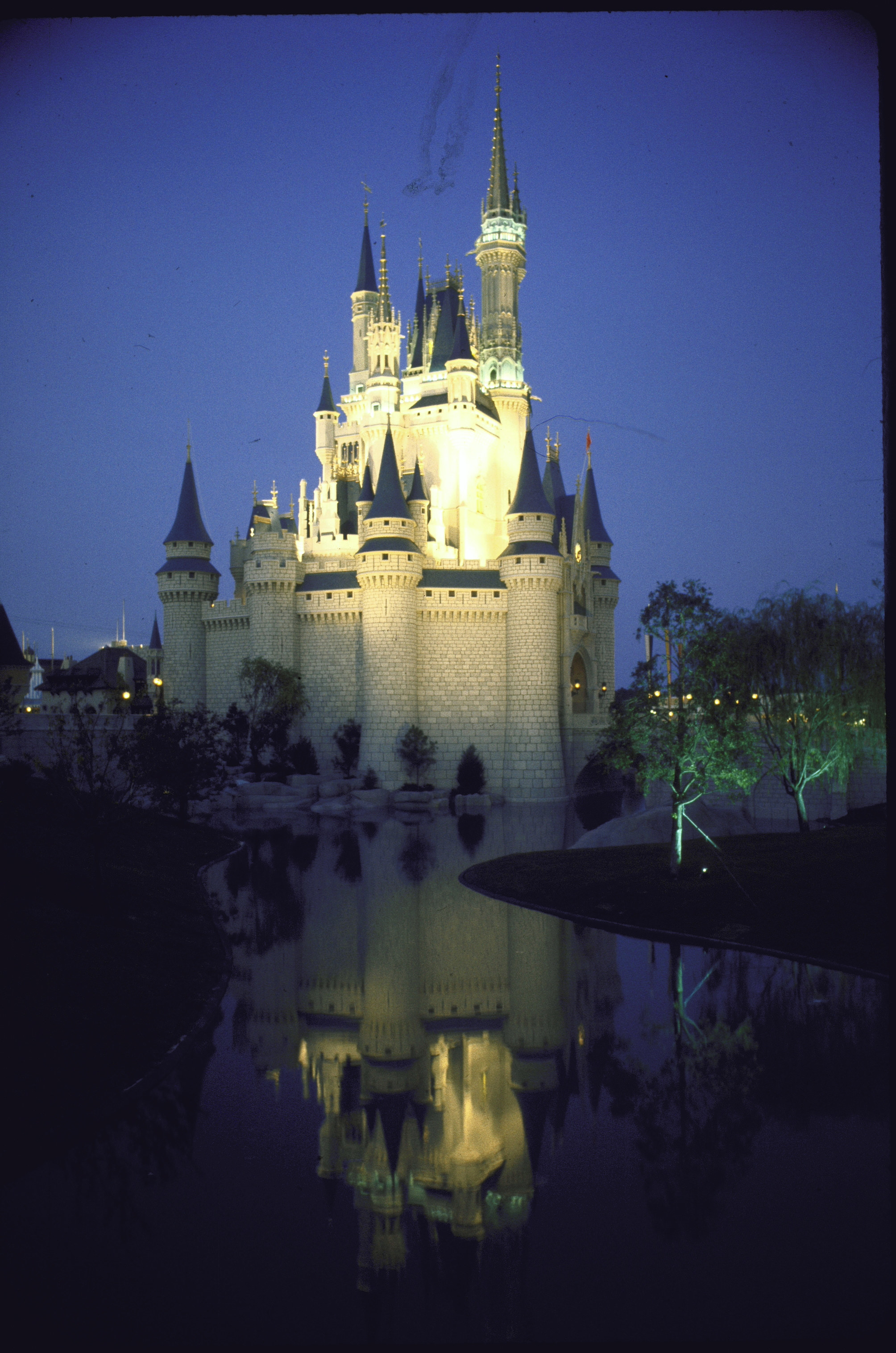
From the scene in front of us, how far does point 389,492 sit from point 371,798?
1349cm

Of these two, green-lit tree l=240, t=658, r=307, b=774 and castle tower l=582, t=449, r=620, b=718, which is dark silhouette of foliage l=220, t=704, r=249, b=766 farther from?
castle tower l=582, t=449, r=620, b=718

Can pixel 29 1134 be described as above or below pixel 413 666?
below

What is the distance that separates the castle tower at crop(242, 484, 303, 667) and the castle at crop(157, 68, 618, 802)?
75 mm

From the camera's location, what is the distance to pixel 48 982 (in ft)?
29.7

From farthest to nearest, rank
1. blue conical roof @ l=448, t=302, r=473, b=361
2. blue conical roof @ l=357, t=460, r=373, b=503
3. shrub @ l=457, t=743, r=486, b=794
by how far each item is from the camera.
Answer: blue conical roof @ l=448, t=302, r=473, b=361, blue conical roof @ l=357, t=460, r=373, b=503, shrub @ l=457, t=743, r=486, b=794

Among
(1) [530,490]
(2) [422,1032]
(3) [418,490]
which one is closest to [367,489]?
(3) [418,490]

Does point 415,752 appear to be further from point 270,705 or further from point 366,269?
point 366,269

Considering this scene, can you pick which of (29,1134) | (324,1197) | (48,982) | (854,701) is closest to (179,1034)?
(48,982)

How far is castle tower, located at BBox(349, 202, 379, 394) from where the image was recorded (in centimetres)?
5197

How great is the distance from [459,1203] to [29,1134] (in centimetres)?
320

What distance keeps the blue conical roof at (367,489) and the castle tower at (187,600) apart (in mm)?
8518

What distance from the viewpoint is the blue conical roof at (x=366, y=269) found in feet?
172

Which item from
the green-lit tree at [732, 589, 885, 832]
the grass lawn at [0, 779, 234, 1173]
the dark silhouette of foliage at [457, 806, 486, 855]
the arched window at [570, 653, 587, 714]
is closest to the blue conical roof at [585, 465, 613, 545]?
the arched window at [570, 653, 587, 714]

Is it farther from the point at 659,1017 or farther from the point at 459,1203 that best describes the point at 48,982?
the point at 659,1017
